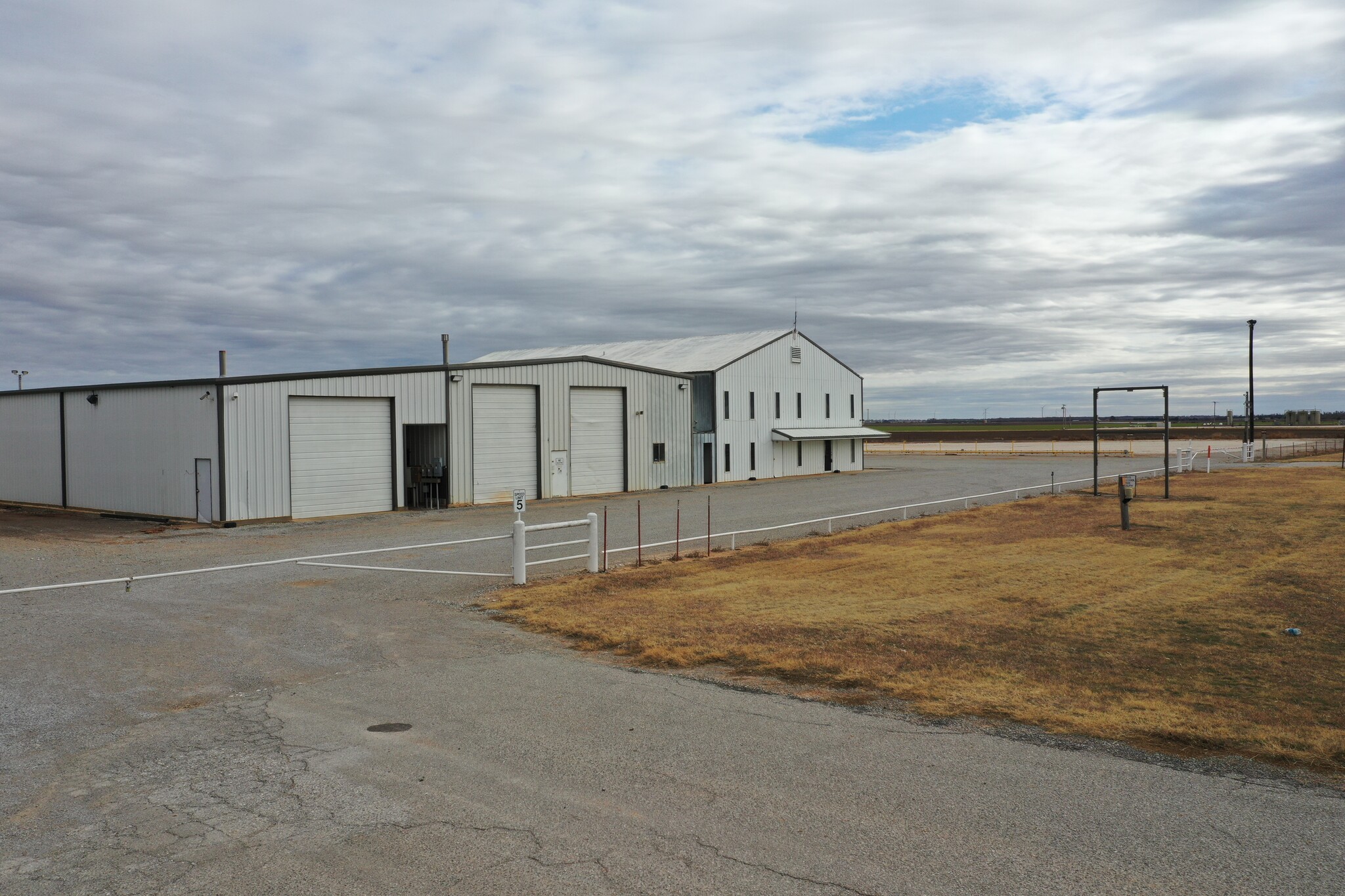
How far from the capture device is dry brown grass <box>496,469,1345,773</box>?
7656 millimetres

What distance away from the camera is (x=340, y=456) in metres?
27.9

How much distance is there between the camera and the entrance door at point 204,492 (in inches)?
1005

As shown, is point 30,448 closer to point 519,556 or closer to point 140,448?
point 140,448

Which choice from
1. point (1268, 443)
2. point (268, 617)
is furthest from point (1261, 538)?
point (1268, 443)

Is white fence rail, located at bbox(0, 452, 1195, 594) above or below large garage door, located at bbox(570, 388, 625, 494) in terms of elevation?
below

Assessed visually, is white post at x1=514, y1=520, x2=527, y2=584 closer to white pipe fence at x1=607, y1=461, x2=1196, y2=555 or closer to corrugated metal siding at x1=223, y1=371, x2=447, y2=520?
white pipe fence at x1=607, y1=461, x2=1196, y2=555

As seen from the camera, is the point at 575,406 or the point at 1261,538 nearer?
the point at 1261,538

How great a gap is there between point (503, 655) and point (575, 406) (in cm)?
2618

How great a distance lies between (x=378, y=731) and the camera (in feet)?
23.4

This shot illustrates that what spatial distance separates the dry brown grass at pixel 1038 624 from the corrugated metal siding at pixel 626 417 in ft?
49.4

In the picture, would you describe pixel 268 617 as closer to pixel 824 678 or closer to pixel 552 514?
pixel 824 678

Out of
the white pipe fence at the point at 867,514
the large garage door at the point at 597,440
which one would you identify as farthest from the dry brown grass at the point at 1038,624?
the large garage door at the point at 597,440

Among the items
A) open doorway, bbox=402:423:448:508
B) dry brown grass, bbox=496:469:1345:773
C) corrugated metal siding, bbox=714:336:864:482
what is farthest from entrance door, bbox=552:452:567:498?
dry brown grass, bbox=496:469:1345:773

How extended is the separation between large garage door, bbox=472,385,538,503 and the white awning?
1638 centimetres
